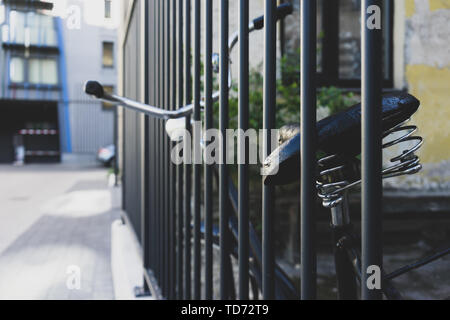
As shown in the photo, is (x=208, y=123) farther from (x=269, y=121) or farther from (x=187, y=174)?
(x=269, y=121)

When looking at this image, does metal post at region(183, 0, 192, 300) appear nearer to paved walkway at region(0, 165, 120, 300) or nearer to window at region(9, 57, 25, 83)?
paved walkway at region(0, 165, 120, 300)

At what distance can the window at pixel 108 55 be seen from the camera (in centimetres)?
2044

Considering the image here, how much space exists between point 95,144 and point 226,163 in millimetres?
20632

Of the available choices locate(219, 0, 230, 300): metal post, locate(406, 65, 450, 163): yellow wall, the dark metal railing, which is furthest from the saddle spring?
locate(406, 65, 450, 163): yellow wall

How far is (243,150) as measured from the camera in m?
0.84

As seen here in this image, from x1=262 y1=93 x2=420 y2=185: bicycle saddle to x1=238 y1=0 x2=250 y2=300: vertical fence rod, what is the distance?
0.13 metres

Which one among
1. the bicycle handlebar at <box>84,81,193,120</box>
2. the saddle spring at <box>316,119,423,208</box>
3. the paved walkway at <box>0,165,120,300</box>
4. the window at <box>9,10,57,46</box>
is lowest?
the paved walkway at <box>0,165,120,300</box>

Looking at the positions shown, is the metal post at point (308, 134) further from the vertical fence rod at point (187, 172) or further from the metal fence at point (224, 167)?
the vertical fence rod at point (187, 172)

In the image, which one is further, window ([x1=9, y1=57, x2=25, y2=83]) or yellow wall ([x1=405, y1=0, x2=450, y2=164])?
window ([x1=9, y1=57, x2=25, y2=83])

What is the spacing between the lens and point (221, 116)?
0.95 metres

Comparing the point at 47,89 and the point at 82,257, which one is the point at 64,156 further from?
the point at 82,257

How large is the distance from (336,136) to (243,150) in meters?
0.22

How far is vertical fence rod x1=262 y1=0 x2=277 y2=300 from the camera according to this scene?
707 mm

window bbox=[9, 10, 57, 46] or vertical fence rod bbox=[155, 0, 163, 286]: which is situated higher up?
window bbox=[9, 10, 57, 46]
